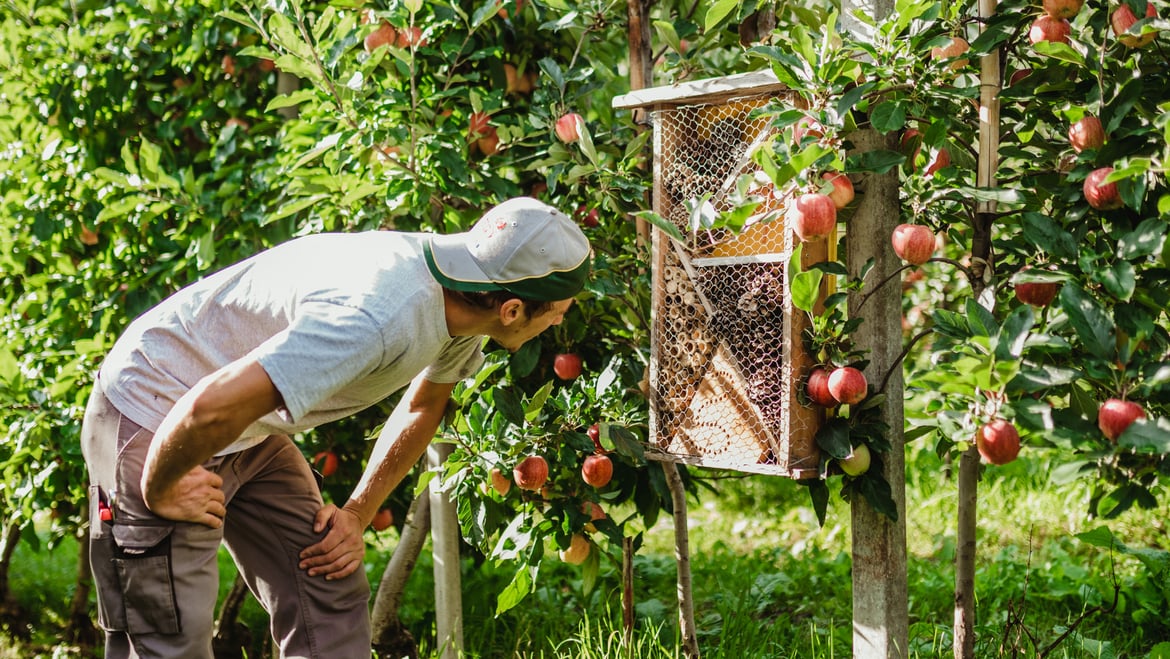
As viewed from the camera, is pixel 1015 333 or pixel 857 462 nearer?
pixel 1015 333

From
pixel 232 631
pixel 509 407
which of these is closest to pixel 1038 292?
pixel 509 407

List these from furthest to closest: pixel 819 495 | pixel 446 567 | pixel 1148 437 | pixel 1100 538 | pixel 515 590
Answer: pixel 446 567 → pixel 1100 538 → pixel 515 590 → pixel 819 495 → pixel 1148 437

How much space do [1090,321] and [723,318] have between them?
2.36 feet

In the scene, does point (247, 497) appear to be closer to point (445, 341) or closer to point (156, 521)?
point (156, 521)

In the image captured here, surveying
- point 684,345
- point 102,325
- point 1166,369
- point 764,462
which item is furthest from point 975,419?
point 102,325

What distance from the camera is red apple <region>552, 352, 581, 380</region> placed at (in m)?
2.43

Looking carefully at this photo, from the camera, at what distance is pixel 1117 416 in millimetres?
1506

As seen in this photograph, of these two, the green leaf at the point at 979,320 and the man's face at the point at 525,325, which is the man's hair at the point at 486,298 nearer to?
the man's face at the point at 525,325

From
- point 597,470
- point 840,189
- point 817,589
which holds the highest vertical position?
point 840,189

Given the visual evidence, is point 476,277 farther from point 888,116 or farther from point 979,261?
point 979,261

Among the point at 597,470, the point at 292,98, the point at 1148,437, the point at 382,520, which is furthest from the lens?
the point at 382,520

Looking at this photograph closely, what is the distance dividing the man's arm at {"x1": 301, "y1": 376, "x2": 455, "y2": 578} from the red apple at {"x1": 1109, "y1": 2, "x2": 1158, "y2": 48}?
1331 mm

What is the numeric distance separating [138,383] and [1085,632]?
2.33 m

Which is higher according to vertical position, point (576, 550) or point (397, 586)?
point (576, 550)
